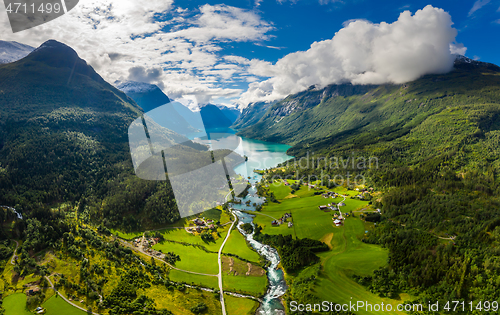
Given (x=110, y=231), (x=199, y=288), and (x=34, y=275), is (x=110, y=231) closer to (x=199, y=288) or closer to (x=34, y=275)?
(x=34, y=275)

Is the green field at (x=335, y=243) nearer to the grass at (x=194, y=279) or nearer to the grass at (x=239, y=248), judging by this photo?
the grass at (x=239, y=248)

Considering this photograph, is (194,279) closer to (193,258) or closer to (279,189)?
(193,258)

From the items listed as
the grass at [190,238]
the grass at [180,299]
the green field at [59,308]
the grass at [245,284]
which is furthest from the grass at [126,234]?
the grass at [245,284]

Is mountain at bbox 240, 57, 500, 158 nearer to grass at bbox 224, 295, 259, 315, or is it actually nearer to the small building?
grass at bbox 224, 295, 259, 315

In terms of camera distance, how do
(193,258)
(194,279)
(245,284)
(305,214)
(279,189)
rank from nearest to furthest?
1. (245,284)
2. (194,279)
3. (193,258)
4. (305,214)
5. (279,189)

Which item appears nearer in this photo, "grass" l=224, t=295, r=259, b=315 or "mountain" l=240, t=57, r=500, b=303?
"grass" l=224, t=295, r=259, b=315

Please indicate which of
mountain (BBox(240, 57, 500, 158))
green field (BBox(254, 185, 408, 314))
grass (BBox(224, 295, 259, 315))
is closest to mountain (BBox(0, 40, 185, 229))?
grass (BBox(224, 295, 259, 315))

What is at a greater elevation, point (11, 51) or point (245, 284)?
point (11, 51)

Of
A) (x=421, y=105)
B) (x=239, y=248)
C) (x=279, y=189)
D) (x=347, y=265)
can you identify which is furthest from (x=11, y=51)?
(x=421, y=105)
